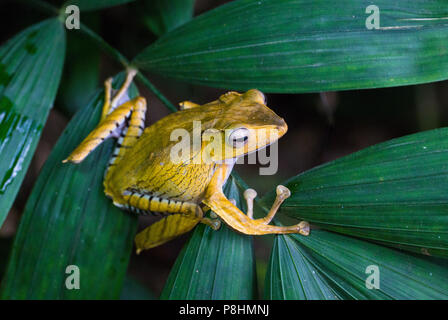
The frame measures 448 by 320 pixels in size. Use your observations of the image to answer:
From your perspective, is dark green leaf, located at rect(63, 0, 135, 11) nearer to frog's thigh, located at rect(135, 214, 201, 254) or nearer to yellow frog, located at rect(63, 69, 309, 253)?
yellow frog, located at rect(63, 69, 309, 253)

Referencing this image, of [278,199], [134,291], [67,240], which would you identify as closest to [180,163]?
[278,199]

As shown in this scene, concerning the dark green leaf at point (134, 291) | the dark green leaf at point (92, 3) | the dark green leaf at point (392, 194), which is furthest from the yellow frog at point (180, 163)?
the dark green leaf at point (134, 291)

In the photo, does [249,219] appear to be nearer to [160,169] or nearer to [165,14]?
[160,169]

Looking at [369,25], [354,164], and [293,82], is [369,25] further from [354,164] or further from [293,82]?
[354,164]

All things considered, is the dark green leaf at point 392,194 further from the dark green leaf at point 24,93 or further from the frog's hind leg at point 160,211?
the dark green leaf at point 24,93
